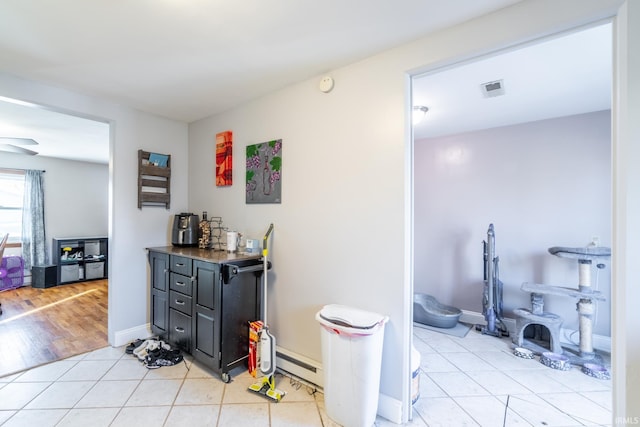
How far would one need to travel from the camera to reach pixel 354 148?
1935mm

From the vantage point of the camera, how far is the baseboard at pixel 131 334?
107 inches

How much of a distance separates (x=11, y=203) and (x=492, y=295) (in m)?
7.58

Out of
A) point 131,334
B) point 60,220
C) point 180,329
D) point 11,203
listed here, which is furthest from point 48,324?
point 11,203

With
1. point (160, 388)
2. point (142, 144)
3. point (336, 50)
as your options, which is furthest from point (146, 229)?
point (336, 50)

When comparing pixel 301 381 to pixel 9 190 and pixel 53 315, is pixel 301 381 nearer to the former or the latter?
pixel 53 315

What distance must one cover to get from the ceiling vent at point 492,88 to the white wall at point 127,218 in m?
3.21

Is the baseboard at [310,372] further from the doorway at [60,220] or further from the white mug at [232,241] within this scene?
the doorway at [60,220]

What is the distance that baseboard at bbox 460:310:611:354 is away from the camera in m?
2.68

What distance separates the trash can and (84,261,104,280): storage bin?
569 centimetres

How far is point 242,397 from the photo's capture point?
1963mm

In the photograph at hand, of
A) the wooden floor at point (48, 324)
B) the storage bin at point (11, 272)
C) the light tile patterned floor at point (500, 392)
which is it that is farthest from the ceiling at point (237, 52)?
the storage bin at point (11, 272)

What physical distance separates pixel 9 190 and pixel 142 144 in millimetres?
4056

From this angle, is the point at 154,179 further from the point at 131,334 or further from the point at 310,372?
the point at 310,372

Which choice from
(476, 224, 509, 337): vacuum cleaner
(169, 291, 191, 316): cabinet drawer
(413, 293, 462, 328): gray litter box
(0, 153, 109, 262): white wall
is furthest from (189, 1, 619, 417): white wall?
(0, 153, 109, 262): white wall
